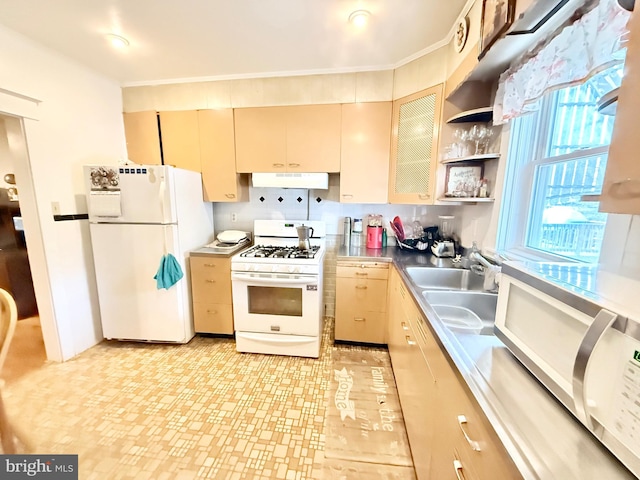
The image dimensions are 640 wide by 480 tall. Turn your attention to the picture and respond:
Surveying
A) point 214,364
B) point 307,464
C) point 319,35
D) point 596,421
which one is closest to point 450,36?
point 319,35

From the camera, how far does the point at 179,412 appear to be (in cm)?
168

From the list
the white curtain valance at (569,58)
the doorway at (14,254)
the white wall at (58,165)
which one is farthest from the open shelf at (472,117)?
the doorway at (14,254)

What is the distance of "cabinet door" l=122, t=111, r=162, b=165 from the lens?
256 centimetres

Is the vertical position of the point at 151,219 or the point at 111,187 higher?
the point at 111,187

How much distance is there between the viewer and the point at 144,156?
8.56 ft

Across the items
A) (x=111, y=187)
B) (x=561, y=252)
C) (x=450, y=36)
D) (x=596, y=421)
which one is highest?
(x=450, y=36)

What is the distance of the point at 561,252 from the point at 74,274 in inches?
139

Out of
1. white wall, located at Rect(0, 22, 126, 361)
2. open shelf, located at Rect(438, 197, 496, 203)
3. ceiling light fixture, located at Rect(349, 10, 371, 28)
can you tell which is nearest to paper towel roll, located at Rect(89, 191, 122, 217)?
white wall, located at Rect(0, 22, 126, 361)

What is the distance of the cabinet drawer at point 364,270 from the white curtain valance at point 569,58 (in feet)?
4.43

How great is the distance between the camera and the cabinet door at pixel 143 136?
256cm

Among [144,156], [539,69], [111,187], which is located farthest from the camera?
[144,156]

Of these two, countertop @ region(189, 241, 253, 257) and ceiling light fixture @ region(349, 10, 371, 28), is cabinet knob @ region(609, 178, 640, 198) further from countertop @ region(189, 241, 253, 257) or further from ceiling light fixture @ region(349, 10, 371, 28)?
countertop @ region(189, 241, 253, 257)

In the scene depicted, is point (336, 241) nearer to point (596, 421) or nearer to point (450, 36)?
point (450, 36)

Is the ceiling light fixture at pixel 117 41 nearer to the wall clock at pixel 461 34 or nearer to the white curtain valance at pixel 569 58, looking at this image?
the wall clock at pixel 461 34
